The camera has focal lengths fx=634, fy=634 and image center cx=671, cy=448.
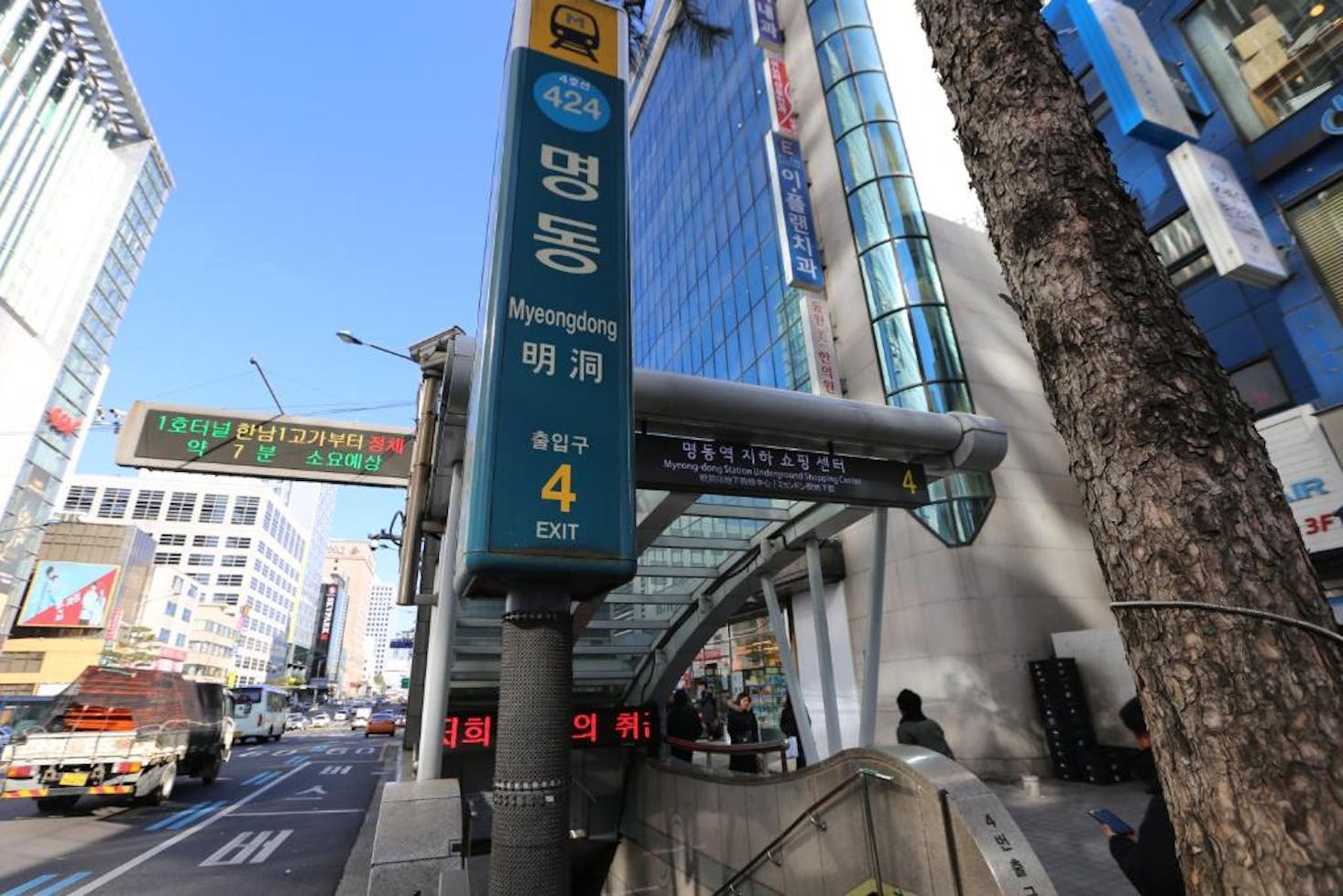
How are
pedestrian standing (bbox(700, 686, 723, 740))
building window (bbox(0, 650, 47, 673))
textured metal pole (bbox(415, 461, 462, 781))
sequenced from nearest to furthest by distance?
textured metal pole (bbox(415, 461, 462, 781))
pedestrian standing (bbox(700, 686, 723, 740))
building window (bbox(0, 650, 47, 673))

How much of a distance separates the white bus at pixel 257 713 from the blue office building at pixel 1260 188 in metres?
36.2

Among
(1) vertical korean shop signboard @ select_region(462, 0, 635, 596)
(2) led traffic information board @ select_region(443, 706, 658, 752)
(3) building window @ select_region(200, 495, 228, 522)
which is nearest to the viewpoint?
(1) vertical korean shop signboard @ select_region(462, 0, 635, 596)

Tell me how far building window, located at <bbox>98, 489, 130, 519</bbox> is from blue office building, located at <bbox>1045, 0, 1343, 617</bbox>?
10420cm

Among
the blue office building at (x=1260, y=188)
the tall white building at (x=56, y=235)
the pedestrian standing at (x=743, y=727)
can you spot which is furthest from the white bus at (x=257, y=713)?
the blue office building at (x=1260, y=188)

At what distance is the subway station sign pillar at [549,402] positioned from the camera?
2.28 m

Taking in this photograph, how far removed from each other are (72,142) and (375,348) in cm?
7156

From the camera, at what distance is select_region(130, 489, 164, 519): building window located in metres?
80.6

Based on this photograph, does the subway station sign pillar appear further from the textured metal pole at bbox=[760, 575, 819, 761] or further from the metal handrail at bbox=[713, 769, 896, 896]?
the textured metal pole at bbox=[760, 575, 819, 761]

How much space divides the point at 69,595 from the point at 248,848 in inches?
2018

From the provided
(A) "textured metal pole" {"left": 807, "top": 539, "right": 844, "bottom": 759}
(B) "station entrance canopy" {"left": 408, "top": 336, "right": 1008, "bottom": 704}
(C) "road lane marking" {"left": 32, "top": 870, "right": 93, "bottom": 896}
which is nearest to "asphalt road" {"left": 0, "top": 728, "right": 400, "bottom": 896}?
(C) "road lane marking" {"left": 32, "top": 870, "right": 93, "bottom": 896}

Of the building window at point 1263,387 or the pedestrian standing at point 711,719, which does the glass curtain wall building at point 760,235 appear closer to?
the building window at point 1263,387

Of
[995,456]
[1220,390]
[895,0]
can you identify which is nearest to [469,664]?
[995,456]

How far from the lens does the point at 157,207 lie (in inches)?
2805

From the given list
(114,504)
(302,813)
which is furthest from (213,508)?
(302,813)
